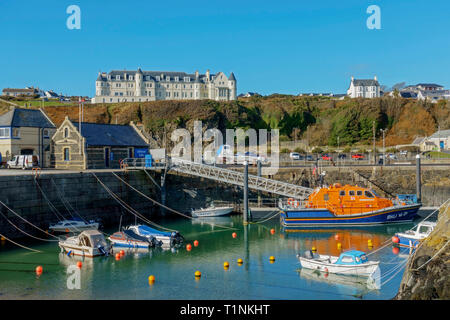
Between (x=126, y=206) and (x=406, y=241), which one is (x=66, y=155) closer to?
(x=126, y=206)

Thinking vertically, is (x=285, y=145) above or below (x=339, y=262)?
above

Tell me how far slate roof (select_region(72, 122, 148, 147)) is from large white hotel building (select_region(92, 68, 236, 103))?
6869cm

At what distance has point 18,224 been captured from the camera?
2989cm

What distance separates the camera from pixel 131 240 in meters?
28.3

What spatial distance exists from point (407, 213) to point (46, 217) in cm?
2811

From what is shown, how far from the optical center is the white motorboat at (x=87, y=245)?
25.9 metres

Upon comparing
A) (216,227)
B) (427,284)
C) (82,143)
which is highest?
(82,143)

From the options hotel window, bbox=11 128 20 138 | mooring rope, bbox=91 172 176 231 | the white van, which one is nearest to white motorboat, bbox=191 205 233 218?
mooring rope, bbox=91 172 176 231

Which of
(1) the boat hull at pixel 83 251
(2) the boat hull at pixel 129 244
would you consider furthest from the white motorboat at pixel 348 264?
(1) the boat hull at pixel 83 251

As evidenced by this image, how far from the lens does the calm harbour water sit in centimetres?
1928

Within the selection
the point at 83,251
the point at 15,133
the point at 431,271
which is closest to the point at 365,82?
the point at 15,133
